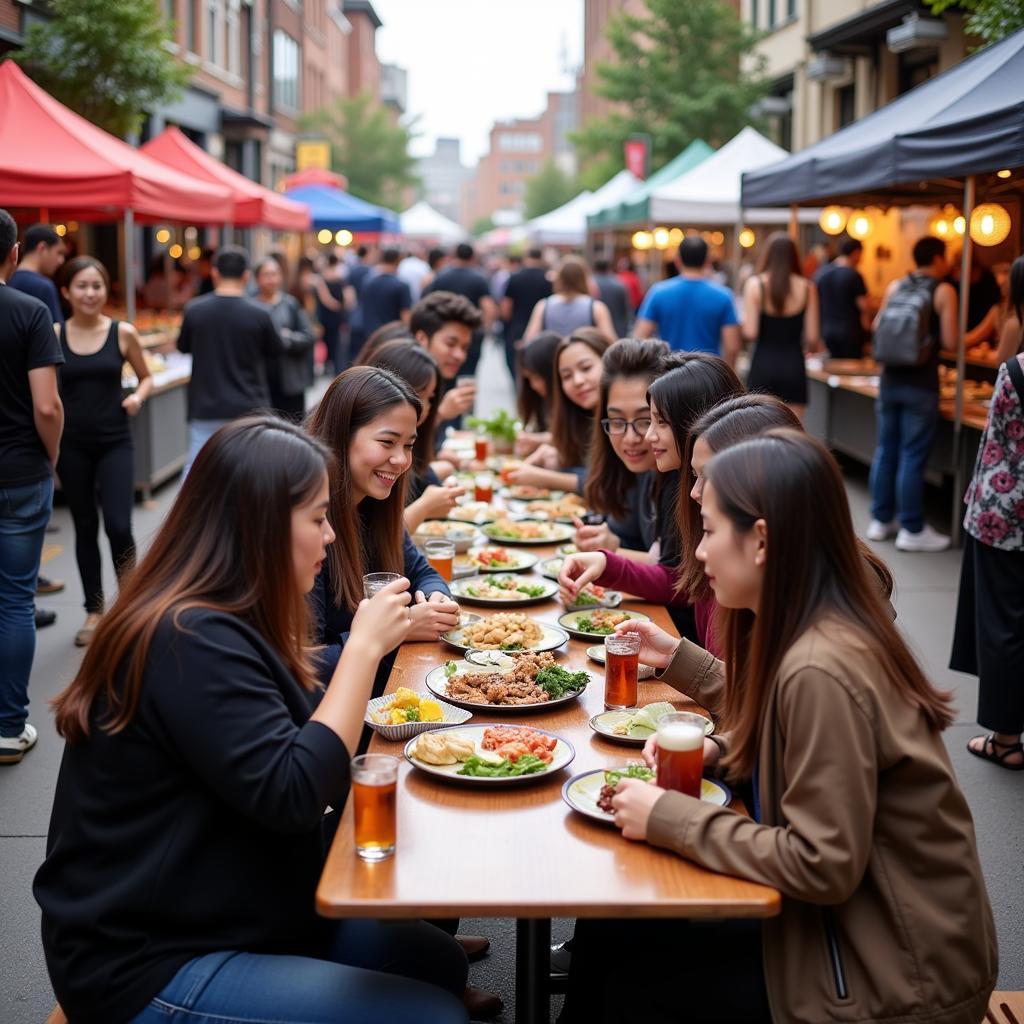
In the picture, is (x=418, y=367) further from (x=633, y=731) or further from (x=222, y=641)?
(x=222, y=641)

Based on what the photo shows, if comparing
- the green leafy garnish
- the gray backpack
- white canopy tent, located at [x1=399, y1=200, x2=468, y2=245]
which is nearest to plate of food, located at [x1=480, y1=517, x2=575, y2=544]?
the green leafy garnish

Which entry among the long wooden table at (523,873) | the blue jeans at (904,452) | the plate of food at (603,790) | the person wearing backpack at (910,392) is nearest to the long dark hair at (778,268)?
the person wearing backpack at (910,392)

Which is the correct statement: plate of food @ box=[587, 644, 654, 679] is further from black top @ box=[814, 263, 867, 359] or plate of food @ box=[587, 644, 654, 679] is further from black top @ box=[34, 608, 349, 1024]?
black top @ box=[814, 263, 867, 359]

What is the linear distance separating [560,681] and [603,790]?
2.34 feet

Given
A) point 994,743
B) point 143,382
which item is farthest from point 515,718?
point 143,382

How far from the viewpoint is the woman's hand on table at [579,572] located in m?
3.92

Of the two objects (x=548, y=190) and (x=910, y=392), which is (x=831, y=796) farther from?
(x=548, y=190)

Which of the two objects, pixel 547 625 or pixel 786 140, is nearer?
pixel 547 625

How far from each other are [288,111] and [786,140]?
67.1 ft

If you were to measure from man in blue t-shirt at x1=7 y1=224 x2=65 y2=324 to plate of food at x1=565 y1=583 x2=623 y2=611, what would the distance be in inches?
200

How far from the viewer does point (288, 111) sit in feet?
136

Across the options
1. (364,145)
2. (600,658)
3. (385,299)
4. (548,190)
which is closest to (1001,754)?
(600,658)

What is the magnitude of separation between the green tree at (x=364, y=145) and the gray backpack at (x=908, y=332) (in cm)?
3958

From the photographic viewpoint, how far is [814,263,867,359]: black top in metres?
13.9
